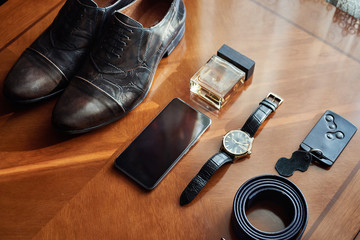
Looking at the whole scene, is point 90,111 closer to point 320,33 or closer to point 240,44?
point 240,44

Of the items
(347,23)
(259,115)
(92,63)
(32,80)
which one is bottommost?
(32,80)

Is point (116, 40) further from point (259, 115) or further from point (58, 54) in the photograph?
point (259, 115)

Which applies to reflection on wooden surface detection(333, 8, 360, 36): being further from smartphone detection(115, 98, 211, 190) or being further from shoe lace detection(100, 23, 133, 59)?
shoe lace detection(100, 23, 133, 59)

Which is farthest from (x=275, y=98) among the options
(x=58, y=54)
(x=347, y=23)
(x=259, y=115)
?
(x=58, y=54)

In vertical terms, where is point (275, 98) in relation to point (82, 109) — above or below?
above

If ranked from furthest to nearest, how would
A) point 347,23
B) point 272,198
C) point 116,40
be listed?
1. point 347,23
2. point 116,40
3. point 272,198

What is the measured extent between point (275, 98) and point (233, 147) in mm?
183

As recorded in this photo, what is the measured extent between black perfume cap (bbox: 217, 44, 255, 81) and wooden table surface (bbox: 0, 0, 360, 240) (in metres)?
0.05

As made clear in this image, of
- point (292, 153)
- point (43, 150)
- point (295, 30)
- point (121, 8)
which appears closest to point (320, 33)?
point (295, 30)

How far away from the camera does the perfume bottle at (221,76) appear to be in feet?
3.39

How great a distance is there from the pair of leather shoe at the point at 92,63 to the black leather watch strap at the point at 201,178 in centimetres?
25

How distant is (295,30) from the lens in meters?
1.15

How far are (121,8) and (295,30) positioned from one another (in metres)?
0.49

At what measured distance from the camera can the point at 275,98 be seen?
103cm
